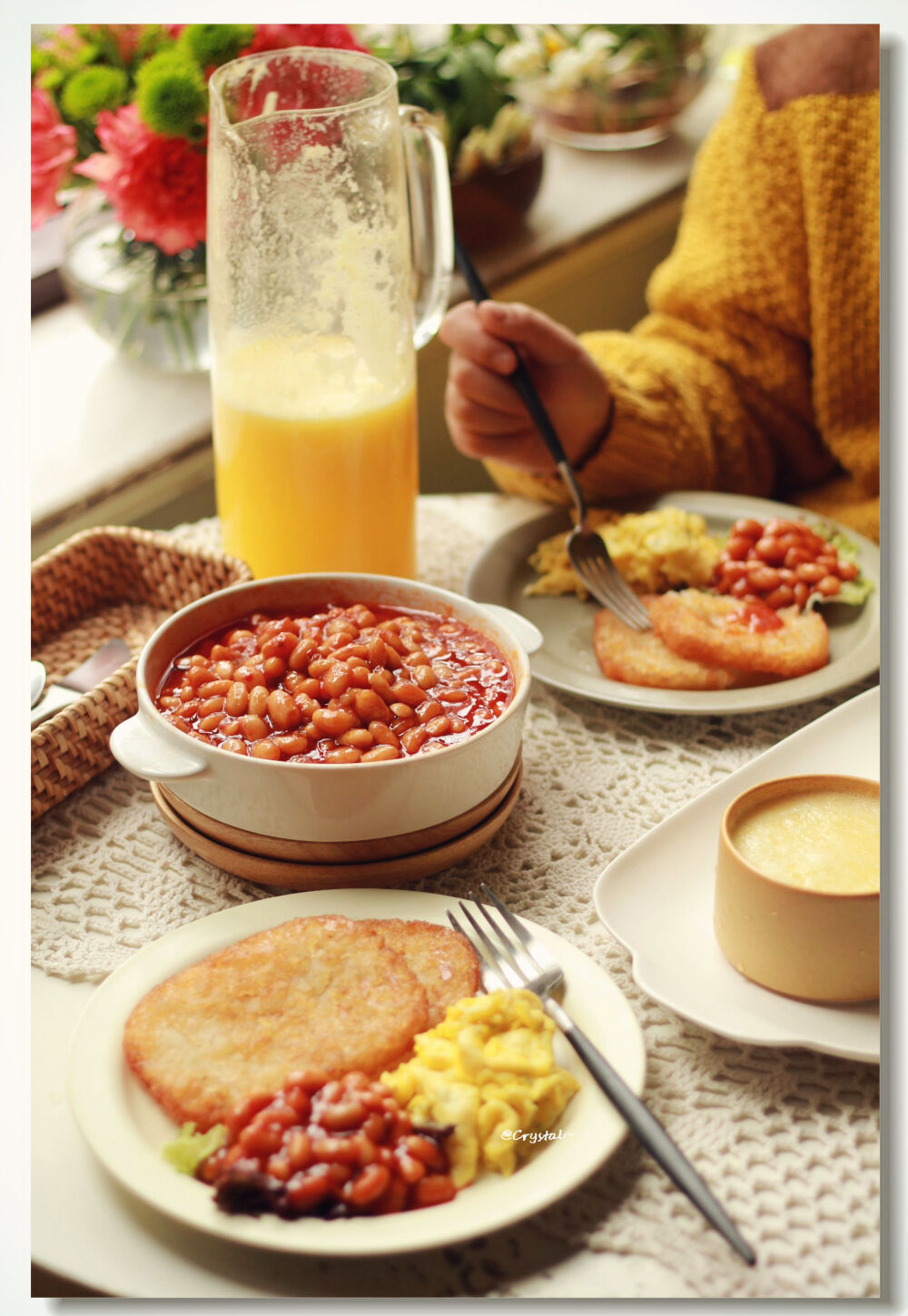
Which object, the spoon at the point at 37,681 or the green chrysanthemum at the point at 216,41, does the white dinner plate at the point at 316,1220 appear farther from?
the green chrysanthemum at the point at 216,41

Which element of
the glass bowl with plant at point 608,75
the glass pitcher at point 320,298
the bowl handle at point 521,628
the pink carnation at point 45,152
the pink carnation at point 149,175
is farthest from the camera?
the glass bowl with plant at point 608,75

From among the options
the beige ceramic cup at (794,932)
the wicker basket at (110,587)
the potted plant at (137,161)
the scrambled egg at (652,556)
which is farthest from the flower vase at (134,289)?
the beige ceramic cup at (794,932)

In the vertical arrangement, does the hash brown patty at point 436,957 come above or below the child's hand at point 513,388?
below

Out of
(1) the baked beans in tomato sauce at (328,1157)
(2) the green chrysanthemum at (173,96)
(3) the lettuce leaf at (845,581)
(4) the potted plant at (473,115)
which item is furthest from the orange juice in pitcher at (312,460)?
(4) the potted plant at (473,115)

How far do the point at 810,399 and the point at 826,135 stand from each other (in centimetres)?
36

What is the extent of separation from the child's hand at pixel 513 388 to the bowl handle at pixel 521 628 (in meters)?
0.44

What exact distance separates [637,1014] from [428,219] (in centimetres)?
86

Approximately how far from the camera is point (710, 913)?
0.86m

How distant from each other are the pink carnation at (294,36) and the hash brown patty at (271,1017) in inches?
38.9

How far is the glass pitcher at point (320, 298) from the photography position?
108 cm

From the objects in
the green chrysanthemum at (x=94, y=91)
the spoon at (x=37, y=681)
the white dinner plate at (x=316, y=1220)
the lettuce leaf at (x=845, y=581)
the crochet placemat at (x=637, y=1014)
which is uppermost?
the green chrysanthemum at (x=94, y=91)

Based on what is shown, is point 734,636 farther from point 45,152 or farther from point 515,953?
point 45,152

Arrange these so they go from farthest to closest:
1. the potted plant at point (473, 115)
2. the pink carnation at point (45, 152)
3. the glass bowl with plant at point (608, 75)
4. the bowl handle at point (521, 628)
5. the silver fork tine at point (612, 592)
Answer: the glass bowl with plant at point (608, 75) → the potted plant at point (473, 115) → the pink carnation at point (45, 152) → the silver fork tine at point (612, 592) → the bowl handle at point (521, 628)

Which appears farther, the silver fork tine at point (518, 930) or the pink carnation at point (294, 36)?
the pink carnation at point (294, 36)
